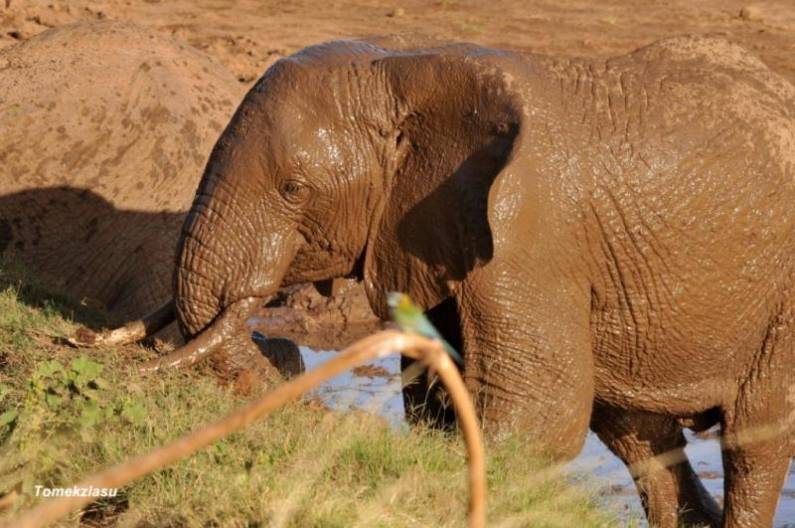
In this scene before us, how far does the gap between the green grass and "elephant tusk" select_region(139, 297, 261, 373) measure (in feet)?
0.26

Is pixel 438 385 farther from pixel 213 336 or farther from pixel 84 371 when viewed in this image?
pixel 84 371

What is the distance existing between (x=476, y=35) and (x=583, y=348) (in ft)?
31.3

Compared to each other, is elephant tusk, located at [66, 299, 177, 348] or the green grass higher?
the green grass

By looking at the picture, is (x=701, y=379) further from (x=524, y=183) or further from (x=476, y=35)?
(x=476, y=35)

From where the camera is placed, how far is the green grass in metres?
4.37

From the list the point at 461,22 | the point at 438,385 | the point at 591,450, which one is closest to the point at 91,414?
the point at 438,385

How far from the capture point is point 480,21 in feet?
50.1

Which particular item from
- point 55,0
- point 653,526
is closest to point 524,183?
point 653,526

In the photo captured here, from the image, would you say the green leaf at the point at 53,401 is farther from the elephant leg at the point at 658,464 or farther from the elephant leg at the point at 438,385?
the elephant leg at the point at 658,464

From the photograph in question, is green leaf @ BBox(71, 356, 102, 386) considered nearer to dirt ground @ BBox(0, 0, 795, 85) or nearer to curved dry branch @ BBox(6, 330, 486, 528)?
curved dry branch @ BBox(6, 330, 486, 528)

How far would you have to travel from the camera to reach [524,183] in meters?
5.39

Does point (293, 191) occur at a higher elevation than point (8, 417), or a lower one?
higher

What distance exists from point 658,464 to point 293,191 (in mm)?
2082

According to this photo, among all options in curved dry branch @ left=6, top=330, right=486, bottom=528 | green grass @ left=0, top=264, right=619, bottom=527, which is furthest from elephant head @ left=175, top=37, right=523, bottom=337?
curved dry branch @ left=6, top=330, right=486, bottom=528
